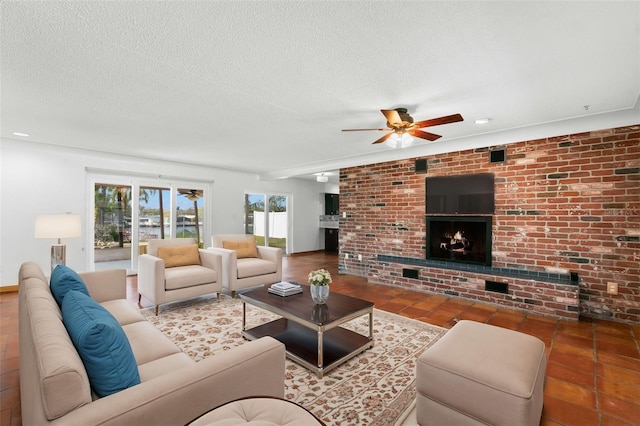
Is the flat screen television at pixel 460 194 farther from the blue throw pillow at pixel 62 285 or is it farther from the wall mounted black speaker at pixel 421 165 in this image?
the blue throw pillow at pixel 62 285

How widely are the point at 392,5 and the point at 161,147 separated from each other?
431cm

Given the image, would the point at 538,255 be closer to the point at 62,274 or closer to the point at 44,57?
the point at 62,274

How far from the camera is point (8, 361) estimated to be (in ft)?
7.89

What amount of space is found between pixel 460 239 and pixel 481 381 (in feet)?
11.0

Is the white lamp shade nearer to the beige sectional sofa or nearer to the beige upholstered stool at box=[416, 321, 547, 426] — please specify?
the beige sectional sofa

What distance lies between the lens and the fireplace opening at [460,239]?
13.8 ft

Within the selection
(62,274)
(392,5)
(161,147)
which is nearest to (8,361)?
(62,274)

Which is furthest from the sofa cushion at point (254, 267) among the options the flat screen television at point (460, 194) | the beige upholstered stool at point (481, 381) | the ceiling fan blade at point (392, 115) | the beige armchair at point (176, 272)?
the beige upholstered stool at point (481, 381)

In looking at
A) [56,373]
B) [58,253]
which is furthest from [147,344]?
[58,253]

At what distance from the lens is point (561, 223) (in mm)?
3586

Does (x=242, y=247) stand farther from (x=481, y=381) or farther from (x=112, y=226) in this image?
(x=481, y=381)

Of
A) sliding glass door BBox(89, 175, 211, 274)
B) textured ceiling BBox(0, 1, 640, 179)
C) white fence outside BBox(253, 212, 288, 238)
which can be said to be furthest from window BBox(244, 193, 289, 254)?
textured ceiling BBox(0, 1, 640, 179)

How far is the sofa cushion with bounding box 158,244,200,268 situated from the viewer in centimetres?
395

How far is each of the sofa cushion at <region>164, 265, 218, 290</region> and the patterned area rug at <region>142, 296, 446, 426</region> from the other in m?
0.31
